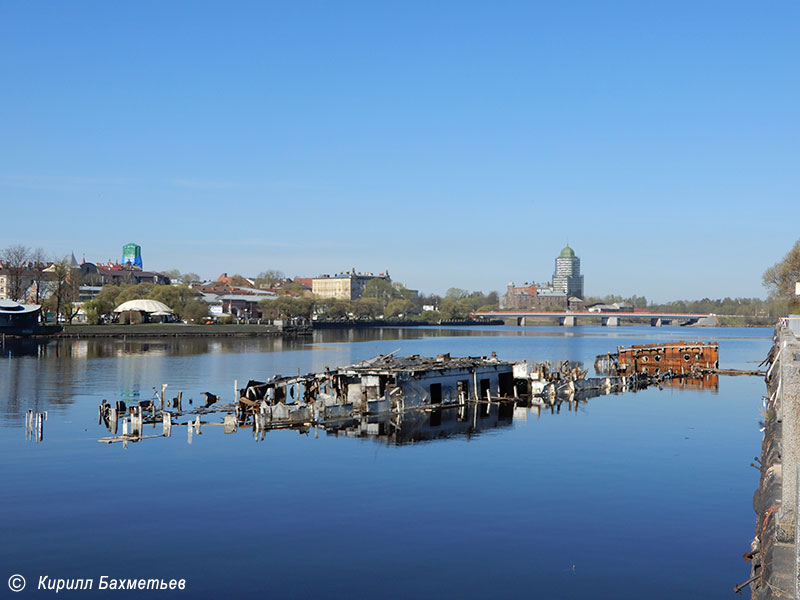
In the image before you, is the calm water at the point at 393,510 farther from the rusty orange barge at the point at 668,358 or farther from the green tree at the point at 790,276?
the green tree at the point at 790,276

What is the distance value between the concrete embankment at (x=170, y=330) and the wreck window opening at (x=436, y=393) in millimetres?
102449

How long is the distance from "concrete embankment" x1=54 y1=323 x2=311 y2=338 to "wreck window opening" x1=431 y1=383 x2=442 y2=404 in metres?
102

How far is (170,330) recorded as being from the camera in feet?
528

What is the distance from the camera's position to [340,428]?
47.9 metres

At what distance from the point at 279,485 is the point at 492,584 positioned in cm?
1307

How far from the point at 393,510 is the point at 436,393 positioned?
93.5ft

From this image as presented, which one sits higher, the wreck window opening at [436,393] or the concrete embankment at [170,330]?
the concrete embankment at [170,330]

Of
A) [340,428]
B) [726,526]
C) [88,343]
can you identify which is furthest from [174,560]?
[88,343]

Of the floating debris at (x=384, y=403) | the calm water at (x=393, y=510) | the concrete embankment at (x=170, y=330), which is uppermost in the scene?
the concrete embankment at (x=170, y=330)

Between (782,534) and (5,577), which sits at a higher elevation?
(782,534)

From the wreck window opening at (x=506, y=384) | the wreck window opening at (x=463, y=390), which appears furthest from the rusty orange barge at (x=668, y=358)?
the wreck window opening at (x=463, y=390)

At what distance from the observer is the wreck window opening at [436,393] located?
57.7 m

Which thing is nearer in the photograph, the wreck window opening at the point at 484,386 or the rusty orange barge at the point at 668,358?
the wreck window opening at the point at 484,386

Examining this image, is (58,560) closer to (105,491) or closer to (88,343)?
(105,491)
